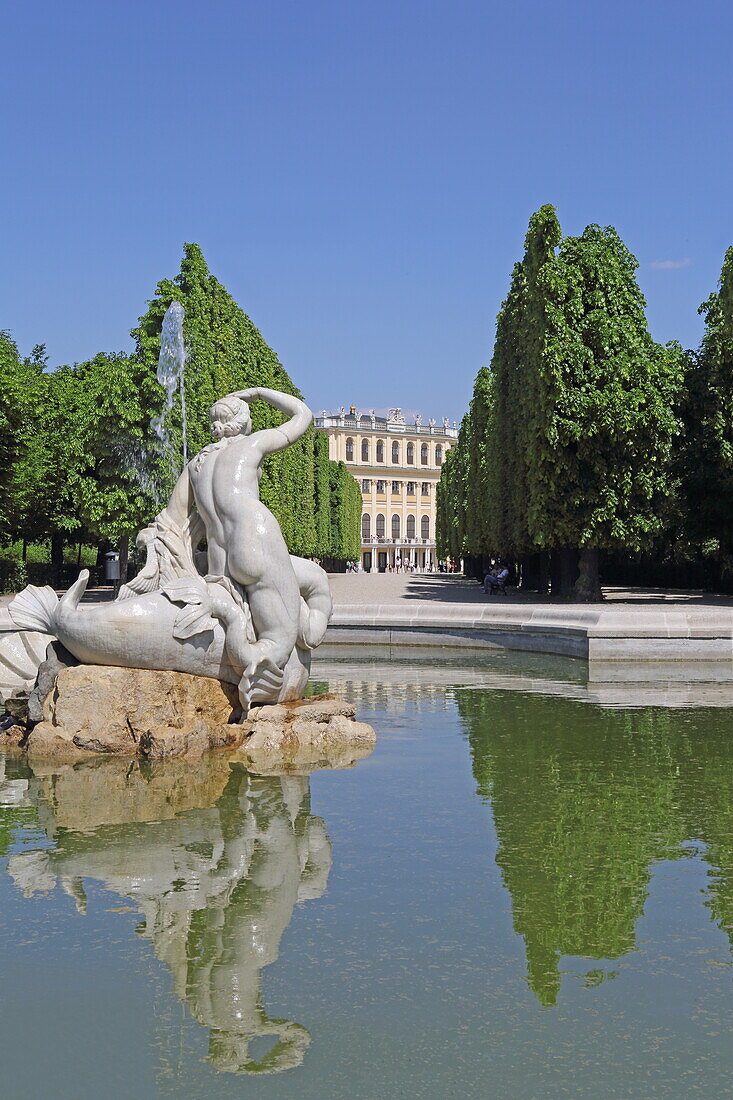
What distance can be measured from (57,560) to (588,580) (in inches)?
724

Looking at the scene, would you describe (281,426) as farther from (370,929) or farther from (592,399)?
(592,399)

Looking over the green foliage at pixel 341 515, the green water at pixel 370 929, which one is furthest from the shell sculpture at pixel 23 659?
the green foliage at pixel 341 515

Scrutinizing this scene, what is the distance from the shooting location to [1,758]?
23.5 ft

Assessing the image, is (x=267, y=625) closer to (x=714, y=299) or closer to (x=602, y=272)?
(x=602, y=272)

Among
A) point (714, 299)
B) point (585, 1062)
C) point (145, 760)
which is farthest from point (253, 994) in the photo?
point (714, 299)

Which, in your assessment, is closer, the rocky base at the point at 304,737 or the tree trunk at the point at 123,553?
the rocky base at the point at 304,737

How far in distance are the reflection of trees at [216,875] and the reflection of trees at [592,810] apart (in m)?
0.86

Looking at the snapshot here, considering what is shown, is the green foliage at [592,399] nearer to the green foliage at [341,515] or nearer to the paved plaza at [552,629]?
the paved plaza at [552,629]

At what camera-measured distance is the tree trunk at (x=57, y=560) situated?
34.4 metres

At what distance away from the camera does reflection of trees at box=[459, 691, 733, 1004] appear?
4004mm

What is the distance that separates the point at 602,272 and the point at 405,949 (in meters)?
23.9

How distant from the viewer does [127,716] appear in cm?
719

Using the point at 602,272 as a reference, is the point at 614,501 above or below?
below

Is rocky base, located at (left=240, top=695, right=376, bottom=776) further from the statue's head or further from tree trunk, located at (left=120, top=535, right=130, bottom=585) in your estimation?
tree trunk, located at (left=120, top=535, right=130, bottom=585)
